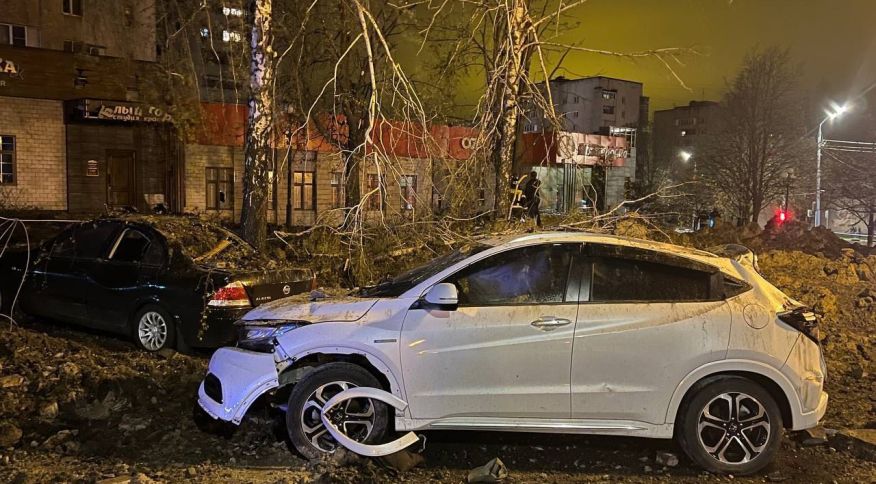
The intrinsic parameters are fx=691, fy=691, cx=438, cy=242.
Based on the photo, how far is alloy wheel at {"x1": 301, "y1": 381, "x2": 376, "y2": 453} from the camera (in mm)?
4738

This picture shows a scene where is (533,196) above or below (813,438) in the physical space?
above

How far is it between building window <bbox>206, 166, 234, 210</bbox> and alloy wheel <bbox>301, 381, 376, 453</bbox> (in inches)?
849

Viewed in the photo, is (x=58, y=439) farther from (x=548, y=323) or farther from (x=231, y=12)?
(x=231, y=12)

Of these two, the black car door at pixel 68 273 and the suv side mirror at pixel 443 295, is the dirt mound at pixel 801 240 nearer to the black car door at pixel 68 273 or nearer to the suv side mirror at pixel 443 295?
the suv side mirror at pixel 443 295

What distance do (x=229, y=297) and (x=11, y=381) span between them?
6.78 ft

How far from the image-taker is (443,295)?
15.2 ft

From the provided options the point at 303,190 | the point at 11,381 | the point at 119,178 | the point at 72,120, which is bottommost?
the point at 11,381

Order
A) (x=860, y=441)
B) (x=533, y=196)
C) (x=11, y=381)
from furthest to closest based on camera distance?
(x=533, y=196)
(x=11, y=381)
(x=860, y=441)

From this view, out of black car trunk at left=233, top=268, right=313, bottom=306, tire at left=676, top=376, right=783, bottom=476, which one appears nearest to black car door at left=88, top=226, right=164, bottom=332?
black car trunk at left=233, top=268, right=313, bottom=306

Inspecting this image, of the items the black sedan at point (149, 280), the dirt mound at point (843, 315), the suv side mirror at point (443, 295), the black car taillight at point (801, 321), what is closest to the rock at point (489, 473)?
the suv side mirror at point (443, 295)

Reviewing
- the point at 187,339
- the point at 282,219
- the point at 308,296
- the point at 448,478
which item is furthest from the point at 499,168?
the point at 282,219

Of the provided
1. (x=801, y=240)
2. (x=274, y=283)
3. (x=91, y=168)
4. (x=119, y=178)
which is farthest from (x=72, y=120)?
(x=801, y=240)

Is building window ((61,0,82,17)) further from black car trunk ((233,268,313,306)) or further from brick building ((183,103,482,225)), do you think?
black car trunk ((233,268,313,306))

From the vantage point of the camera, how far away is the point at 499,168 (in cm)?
1163
